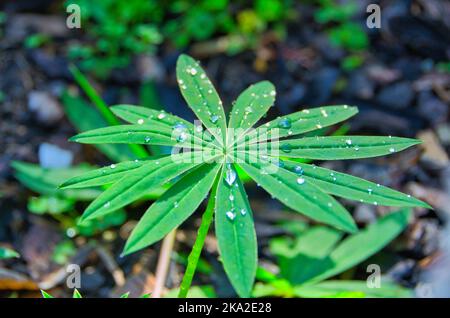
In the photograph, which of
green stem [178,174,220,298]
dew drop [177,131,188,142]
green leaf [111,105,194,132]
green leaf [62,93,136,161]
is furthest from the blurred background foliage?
dew drop [177,131,188,142]

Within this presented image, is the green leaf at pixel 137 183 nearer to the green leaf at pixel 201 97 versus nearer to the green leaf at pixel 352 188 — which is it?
the green leaf at pixel 201 97

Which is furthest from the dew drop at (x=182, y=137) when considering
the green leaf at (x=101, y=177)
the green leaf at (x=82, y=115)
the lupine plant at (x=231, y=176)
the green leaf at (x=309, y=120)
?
the green leaf at (x=82, y=115)

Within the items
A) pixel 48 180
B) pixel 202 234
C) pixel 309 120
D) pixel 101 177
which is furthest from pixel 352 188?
pixel 48 180

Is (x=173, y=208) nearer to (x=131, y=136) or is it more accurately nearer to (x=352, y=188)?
(x=131, y=136)
